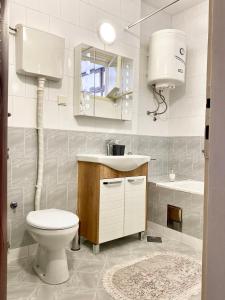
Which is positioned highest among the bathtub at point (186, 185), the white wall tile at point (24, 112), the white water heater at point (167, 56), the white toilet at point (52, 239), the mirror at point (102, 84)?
the white water heater at point (167, 56)

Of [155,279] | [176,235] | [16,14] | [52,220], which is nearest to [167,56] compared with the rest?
[16,14]

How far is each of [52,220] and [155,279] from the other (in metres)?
0.86

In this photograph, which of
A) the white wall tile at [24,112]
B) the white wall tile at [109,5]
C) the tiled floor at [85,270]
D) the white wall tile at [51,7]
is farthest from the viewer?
the white wall tile at [109,5]

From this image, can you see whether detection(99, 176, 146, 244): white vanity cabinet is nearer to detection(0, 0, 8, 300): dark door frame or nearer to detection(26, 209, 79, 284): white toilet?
detection(26, 209, 79, 284): white toilet

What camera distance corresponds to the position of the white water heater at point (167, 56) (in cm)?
279

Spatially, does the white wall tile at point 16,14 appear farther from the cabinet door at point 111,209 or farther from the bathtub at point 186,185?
the bathtub at point 186,185

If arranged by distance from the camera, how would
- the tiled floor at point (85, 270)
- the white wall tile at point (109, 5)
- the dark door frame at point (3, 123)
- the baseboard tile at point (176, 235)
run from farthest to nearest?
the white wall tile at point (109, 5) → the baseboard tile at point (176, 235) → the tiled floor at point (85, 270) → the dark door frame at point (3, 123)

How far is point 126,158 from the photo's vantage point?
2.20 metres

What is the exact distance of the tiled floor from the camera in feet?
5.05

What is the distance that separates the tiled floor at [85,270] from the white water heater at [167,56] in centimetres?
187

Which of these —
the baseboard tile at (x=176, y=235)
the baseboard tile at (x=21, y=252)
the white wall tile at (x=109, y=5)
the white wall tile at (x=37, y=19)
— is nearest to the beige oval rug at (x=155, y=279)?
the baseboard tile at (x=176, y=235)

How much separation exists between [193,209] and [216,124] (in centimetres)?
205

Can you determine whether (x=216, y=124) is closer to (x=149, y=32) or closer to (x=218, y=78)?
(x=218, y=78)

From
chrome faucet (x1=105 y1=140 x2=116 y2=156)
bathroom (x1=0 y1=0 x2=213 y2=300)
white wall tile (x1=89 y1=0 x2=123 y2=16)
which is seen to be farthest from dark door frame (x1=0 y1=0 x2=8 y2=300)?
white wall tile (x1=89 y1=0 x2=123 y2=16)
